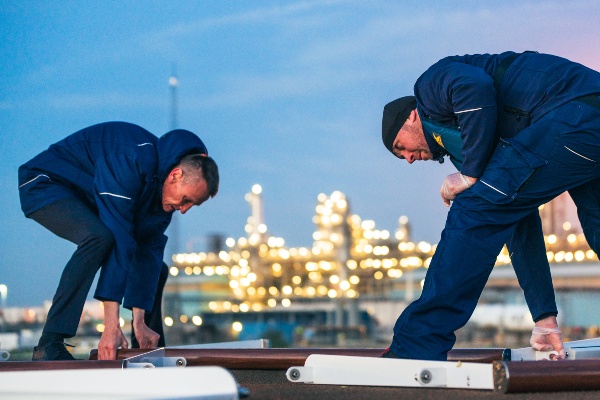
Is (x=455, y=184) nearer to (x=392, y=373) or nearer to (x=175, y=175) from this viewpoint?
(x=392, y=373)

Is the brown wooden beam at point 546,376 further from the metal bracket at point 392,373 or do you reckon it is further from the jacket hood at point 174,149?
the jacket hood at point 174,149

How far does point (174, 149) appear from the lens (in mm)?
5293

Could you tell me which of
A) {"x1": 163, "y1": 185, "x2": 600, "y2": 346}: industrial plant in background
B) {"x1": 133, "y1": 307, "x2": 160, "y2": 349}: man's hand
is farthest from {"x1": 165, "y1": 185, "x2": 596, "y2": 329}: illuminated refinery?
{"x1": 133, "y1": 307, "x2": 160, "y2": 349}: man's hand

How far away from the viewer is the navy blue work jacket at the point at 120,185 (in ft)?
17.0

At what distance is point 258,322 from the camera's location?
87938mm

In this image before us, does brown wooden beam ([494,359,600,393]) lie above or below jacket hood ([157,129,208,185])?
below

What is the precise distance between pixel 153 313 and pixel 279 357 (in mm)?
1970

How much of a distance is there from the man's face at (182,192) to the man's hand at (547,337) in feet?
6.18

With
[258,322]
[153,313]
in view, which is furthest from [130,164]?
[258,322]

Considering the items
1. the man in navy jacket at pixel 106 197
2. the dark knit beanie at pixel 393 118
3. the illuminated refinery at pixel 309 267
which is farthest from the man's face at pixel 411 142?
the illuminated refinery at pixel 309 267

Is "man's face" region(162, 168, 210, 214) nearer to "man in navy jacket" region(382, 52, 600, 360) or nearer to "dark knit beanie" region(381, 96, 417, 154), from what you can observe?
"dark knit beanie" region(381, 96, 417, 154)

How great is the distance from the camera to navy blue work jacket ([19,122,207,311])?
5.18m

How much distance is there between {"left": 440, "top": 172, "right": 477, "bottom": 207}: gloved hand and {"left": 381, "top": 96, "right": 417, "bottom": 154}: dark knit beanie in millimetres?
325

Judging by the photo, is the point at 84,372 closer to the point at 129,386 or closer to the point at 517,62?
the point at 129,386
